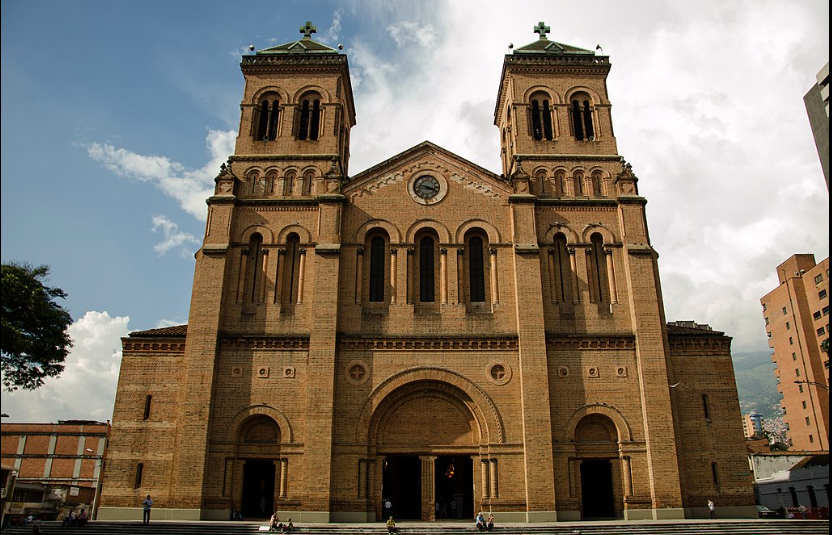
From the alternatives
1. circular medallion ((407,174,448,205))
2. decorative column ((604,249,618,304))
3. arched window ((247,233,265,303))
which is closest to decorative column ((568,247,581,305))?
decorative column ((604,249,618,304))

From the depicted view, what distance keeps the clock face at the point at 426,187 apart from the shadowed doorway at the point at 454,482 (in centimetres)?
1316

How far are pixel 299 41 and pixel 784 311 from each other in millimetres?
62087

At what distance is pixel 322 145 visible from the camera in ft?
113

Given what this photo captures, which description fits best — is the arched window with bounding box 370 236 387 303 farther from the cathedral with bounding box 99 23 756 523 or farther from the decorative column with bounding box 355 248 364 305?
the decorative column with bounding box 355 248 364 305

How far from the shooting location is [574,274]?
30.8 metres

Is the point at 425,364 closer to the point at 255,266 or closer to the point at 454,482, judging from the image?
the point at 454,482

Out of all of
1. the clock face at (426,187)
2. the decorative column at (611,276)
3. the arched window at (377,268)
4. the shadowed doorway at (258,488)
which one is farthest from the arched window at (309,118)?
the shadowed doorway at (258,488)

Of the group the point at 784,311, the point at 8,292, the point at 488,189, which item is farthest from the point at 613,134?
the point at 784,311

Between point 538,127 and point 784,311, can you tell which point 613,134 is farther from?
point 784,311

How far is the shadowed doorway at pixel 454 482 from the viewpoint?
100 feet

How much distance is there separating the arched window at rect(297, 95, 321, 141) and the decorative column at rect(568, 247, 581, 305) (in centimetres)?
1557

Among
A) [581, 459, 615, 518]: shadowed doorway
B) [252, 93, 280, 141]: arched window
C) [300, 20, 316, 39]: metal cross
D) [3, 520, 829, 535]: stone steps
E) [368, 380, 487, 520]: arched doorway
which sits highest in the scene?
[300, 20, 316, 39]: metal cross

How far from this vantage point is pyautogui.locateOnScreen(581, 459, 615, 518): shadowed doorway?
1120 inches

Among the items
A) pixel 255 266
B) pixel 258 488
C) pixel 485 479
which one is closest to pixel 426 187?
pixel 255 266
